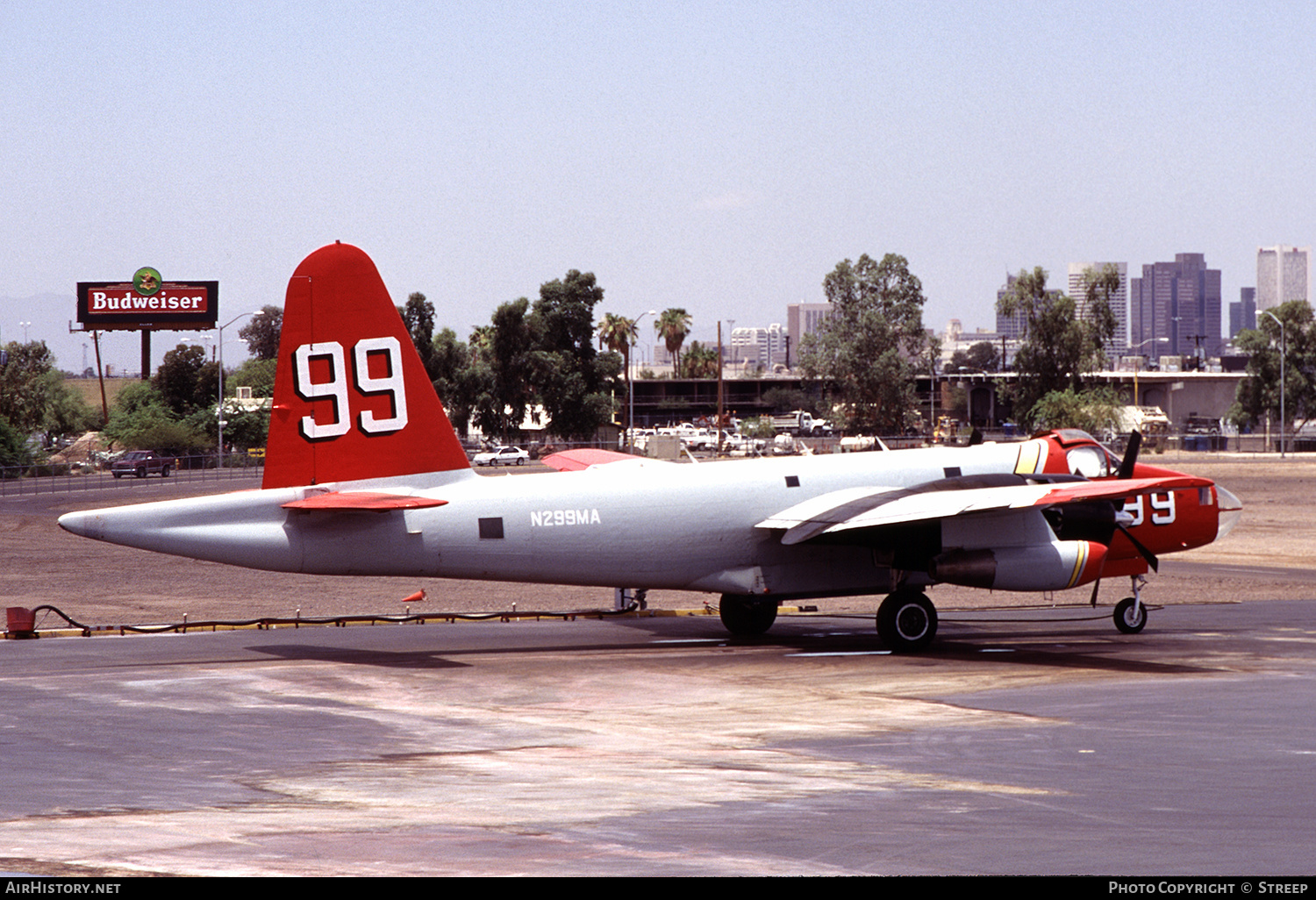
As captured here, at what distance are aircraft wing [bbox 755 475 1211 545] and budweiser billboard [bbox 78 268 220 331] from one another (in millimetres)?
144425

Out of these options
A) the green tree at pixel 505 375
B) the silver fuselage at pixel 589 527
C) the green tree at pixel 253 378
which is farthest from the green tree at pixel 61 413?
the silver fuselage at pixel 589 527

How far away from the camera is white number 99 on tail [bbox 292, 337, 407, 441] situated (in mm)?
23062

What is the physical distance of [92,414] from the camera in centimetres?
14662

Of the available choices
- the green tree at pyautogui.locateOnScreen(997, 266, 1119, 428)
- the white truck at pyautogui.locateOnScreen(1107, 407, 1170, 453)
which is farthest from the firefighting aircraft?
the green tree at pyautogui.locateOnScreen(997, 266, 1119, 428)

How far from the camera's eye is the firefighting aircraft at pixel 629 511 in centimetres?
2264

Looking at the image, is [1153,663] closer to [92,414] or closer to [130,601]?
[130,601]

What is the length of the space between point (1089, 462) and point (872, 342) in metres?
94.0

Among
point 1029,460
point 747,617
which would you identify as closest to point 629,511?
point 747,617

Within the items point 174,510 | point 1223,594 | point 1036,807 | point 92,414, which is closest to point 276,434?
point 174,510

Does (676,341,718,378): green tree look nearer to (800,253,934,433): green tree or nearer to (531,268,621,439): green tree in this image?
(800,253,934,433): green tree

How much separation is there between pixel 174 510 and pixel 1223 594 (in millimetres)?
26738

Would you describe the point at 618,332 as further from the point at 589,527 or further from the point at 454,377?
the point at 589,527

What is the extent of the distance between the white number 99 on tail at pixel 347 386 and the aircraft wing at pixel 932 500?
23.6ft
